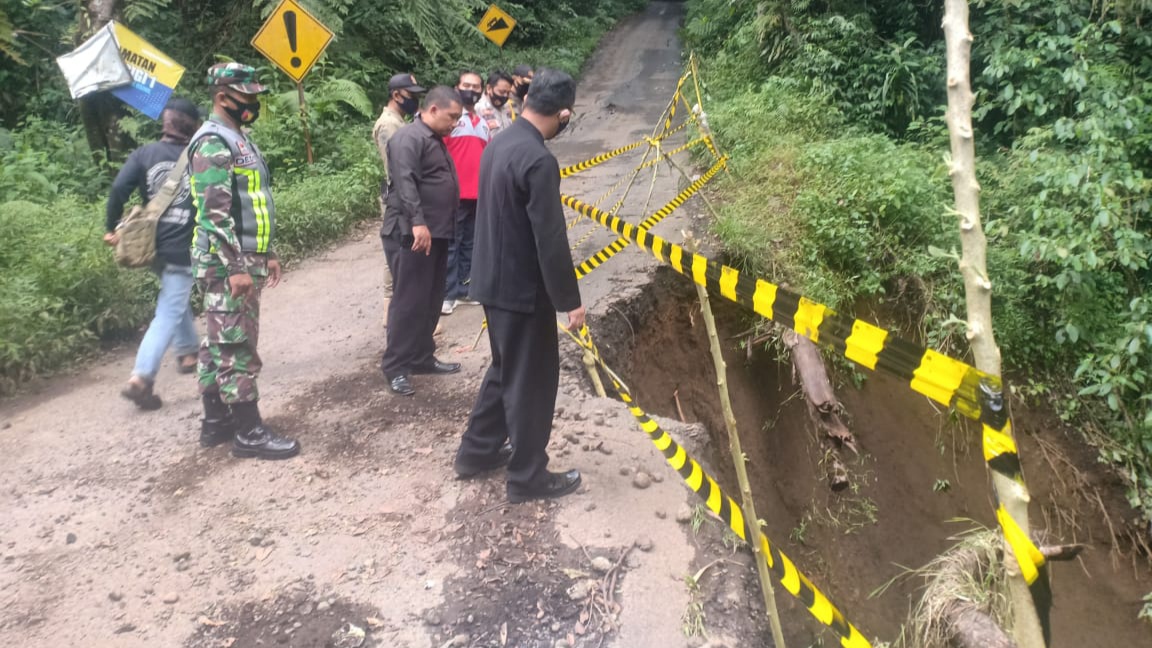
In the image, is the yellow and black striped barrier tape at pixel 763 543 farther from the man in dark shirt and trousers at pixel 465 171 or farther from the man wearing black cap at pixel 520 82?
the man wearing black cap at pixel 520 82

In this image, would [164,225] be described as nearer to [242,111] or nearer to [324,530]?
[242,111]

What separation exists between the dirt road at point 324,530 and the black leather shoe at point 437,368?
0.12m

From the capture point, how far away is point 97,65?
8.04m

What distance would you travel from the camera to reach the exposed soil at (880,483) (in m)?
5.25

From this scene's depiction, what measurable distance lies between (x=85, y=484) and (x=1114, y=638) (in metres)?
6.40

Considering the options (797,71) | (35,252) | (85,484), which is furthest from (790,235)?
(35,252)

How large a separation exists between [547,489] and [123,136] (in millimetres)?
8815

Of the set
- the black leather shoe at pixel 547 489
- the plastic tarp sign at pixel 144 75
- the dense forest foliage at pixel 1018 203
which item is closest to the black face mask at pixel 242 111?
the black leather shoe at pixel 547 489

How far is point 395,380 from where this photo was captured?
496 cm

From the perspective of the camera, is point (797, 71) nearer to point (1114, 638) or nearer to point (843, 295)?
point (843, 295)

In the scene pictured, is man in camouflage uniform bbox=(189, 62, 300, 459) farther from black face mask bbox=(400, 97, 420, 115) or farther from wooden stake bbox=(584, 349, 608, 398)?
wooden stake bbox=(584, 349, 608, 398)

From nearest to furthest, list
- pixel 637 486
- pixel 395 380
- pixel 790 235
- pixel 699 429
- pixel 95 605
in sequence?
1. pixel 95 605
2. pixel 637 486
3. pixel 699 429
4. pixel 395 380
5. pixel 790 235

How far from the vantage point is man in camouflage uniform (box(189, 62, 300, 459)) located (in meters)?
3.78

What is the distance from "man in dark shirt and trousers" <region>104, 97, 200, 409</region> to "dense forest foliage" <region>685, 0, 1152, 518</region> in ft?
14.9
